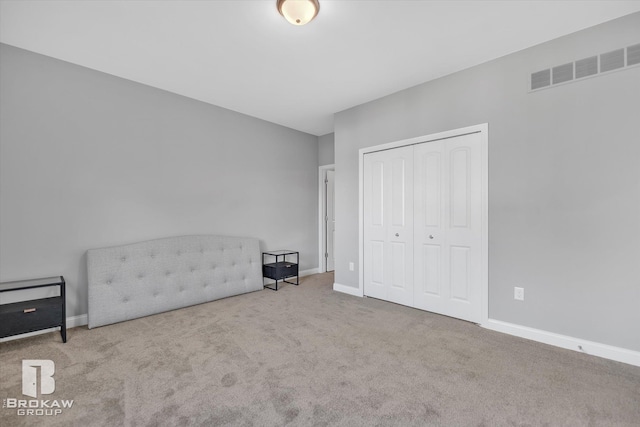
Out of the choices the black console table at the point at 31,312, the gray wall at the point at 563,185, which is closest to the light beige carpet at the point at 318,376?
the black console table at the point at 31,312

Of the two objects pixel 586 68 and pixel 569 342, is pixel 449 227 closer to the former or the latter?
pixel 569 342

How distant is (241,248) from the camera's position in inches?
159

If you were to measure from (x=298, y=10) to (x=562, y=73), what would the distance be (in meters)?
2.30

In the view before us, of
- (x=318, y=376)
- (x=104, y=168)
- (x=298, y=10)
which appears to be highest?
(x=298, y=10)

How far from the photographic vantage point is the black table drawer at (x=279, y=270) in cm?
415

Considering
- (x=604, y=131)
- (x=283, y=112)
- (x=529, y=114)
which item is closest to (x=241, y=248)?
(x=283, y=112)

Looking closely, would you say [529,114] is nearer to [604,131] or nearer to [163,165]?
[604,131]

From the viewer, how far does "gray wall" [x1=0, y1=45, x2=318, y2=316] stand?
2.54m

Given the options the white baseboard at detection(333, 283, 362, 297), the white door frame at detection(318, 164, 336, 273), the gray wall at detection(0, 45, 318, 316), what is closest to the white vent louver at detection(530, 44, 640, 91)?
the white baseboard at detection(333, 283, 362, 297)

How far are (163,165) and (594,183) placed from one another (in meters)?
4.31

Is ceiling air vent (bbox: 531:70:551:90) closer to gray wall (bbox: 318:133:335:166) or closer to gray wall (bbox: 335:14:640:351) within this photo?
gray wall (bbox: 335:14:640:351)

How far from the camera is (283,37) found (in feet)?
7.87

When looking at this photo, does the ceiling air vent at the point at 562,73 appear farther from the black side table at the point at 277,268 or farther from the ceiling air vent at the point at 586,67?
the black side table at the point at 277,268

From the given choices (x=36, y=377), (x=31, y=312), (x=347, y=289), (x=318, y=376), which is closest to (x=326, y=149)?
(x=347, y=289)
